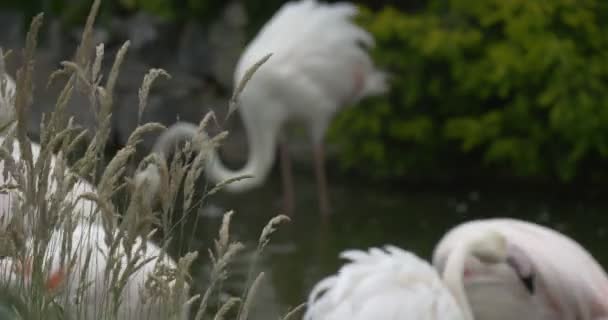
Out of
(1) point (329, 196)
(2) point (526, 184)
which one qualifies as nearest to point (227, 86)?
(1) point (329, 196)

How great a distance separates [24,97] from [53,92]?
7429 mm

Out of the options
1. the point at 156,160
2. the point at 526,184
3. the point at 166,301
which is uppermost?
the point at 156,160

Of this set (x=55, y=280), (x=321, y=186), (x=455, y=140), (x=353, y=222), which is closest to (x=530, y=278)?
(x=55, y=280)

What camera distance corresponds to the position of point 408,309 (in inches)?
121

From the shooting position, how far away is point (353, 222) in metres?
6.92

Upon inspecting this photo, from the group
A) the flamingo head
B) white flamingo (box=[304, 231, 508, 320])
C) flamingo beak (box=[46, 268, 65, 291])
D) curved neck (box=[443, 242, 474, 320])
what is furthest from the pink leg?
flamingo beak (box=[46, 268, 65, 291])

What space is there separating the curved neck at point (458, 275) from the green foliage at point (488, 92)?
328 cm

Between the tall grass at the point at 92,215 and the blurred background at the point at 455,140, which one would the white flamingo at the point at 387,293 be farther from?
the blurred background at the point at 455,140

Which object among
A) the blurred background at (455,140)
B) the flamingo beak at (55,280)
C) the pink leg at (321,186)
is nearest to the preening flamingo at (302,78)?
the pink leg at (321,186)

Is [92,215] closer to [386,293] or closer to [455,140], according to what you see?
[386,293]

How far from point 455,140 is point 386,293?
15.6 feet

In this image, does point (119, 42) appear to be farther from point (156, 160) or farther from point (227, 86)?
point (156, 160)

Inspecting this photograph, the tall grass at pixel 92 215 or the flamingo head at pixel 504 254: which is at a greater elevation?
the tall grass at pixel 92 215

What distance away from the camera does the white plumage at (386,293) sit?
307 centimetres
